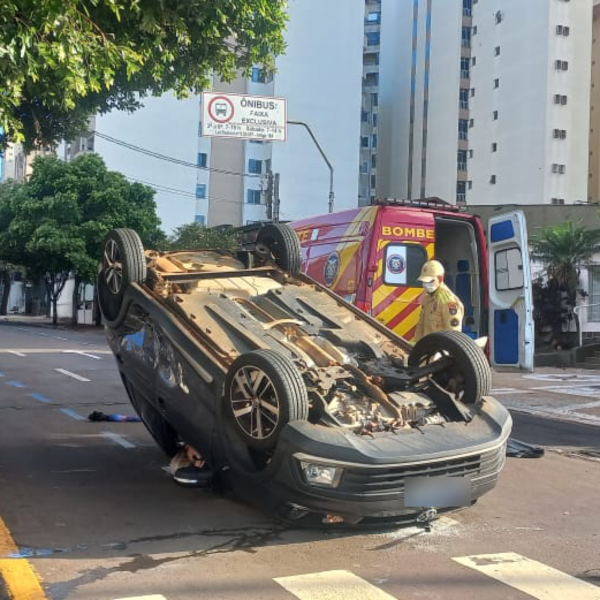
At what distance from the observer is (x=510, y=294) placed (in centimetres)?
885

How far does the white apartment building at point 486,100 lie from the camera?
50.6 m

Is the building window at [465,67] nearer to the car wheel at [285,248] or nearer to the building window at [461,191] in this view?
the building window at [461,191]

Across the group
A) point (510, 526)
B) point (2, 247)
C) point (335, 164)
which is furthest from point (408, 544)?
point (335, 164)

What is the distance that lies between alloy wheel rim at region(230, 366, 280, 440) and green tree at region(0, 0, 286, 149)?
9.26 ft

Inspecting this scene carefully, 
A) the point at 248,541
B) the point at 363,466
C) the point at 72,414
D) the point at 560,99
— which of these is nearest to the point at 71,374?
the point at 72,414

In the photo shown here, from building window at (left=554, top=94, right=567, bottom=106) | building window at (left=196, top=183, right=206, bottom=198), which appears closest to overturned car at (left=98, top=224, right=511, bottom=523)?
building window at (left=196, top=183, right=206, bottom=198)

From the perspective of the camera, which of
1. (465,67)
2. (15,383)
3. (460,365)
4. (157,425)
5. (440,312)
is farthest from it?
(465,67)

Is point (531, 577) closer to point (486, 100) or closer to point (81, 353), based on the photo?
point (81, 353)

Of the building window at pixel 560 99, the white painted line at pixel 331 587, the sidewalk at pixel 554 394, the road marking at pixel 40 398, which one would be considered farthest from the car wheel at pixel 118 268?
the building window at pixel 560 99

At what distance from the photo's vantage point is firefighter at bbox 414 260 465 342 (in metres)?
6.77

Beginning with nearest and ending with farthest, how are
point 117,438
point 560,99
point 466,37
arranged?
1. point 117,438
2. point 560,99
3. point 466,37

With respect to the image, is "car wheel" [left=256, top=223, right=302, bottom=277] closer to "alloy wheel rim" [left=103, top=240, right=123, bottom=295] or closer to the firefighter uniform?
the firefighter uniform

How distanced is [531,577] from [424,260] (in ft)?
19.3

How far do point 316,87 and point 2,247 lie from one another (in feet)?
89.6
